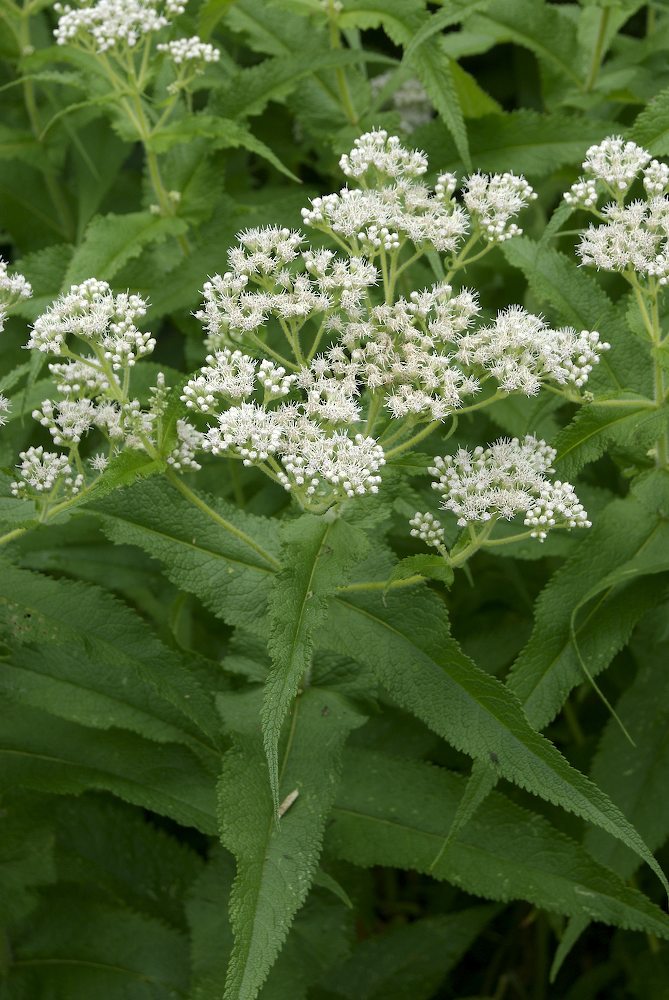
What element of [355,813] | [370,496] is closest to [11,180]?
[370,496]

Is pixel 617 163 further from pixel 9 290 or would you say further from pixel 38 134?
pixel 38 134

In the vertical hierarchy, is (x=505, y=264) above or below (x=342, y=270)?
below

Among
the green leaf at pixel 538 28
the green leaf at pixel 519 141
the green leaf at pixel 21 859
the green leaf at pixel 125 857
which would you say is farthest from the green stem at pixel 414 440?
the green leaf at pixel 538 28

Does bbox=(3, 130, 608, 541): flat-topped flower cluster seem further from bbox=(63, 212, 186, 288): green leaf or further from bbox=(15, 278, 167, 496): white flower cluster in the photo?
bbox=(63, 212, 186, 288): green leaf

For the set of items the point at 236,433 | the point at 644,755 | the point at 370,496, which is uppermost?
the point at 236,433

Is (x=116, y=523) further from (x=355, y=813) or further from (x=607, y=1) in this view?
(x=607, y=1)

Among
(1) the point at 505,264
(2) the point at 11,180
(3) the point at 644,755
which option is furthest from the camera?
(2) the point at 11,180

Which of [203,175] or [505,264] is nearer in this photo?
[203,175]
